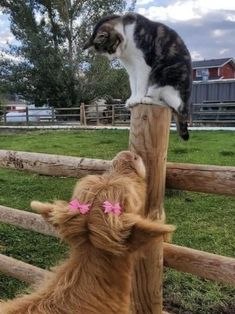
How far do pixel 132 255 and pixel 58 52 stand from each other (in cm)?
2724

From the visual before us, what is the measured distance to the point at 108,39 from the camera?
3436 millimetres

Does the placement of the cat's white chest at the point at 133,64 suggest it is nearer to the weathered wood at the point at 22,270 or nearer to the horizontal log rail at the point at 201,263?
the horizontal log rail at the point at 201,263

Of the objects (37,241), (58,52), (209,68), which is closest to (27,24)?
(58,52)

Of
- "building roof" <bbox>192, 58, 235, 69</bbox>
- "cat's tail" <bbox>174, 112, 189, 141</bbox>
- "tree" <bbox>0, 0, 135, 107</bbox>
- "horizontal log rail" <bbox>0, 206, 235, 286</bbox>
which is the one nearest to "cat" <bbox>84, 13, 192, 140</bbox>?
"cat's tail" <bbox>174, 112, 189, 141</bbox>

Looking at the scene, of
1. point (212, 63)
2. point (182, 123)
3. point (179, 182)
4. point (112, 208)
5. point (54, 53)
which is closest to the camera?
point (112, 208)

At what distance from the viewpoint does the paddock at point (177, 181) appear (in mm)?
2291

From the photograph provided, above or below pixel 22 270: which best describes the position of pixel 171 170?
above

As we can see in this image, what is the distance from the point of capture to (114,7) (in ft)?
92.5

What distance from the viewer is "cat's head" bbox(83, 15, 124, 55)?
3350 millimetres

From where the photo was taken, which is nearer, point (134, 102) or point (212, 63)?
point (134, 102)

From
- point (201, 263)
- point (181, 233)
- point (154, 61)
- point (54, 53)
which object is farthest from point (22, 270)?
point (54, 53)

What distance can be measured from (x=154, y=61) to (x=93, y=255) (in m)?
1.63

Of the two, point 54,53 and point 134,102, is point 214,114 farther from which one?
point 134,102

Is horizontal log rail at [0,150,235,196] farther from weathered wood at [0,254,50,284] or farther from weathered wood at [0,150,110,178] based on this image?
weathered wood at [0,254,50,284]
